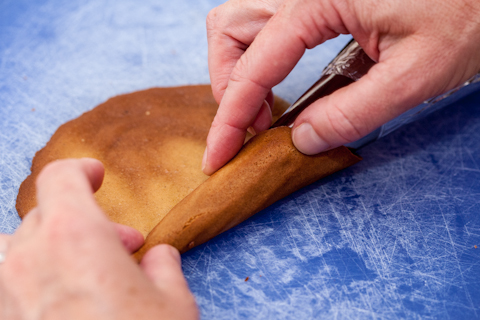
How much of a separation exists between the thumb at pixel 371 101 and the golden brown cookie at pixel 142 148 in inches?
21.7

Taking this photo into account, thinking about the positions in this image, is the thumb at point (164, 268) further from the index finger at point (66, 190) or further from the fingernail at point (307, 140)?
the fingernail at point (307, 140)

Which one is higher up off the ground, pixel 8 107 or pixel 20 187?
pixel 8 107

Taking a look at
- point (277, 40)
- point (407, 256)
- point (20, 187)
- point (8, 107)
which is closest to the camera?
point (277, 40)

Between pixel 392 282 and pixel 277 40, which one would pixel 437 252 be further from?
pixel 277 40

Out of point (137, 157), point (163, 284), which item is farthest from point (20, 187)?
point (163, 284)

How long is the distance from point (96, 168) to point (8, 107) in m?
1.18

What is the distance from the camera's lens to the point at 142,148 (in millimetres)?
1573

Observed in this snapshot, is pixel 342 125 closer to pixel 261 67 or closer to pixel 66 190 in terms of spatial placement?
pixel 261 67

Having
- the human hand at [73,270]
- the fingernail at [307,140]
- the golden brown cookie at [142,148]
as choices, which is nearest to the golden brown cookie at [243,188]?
the fingernail at [307,140]

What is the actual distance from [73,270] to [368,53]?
1.11 m

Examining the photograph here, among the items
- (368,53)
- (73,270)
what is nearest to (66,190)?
(73,270)

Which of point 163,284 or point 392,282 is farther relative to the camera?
point 392,282

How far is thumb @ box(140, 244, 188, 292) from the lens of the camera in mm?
914

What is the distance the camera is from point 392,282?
1.26 meters
